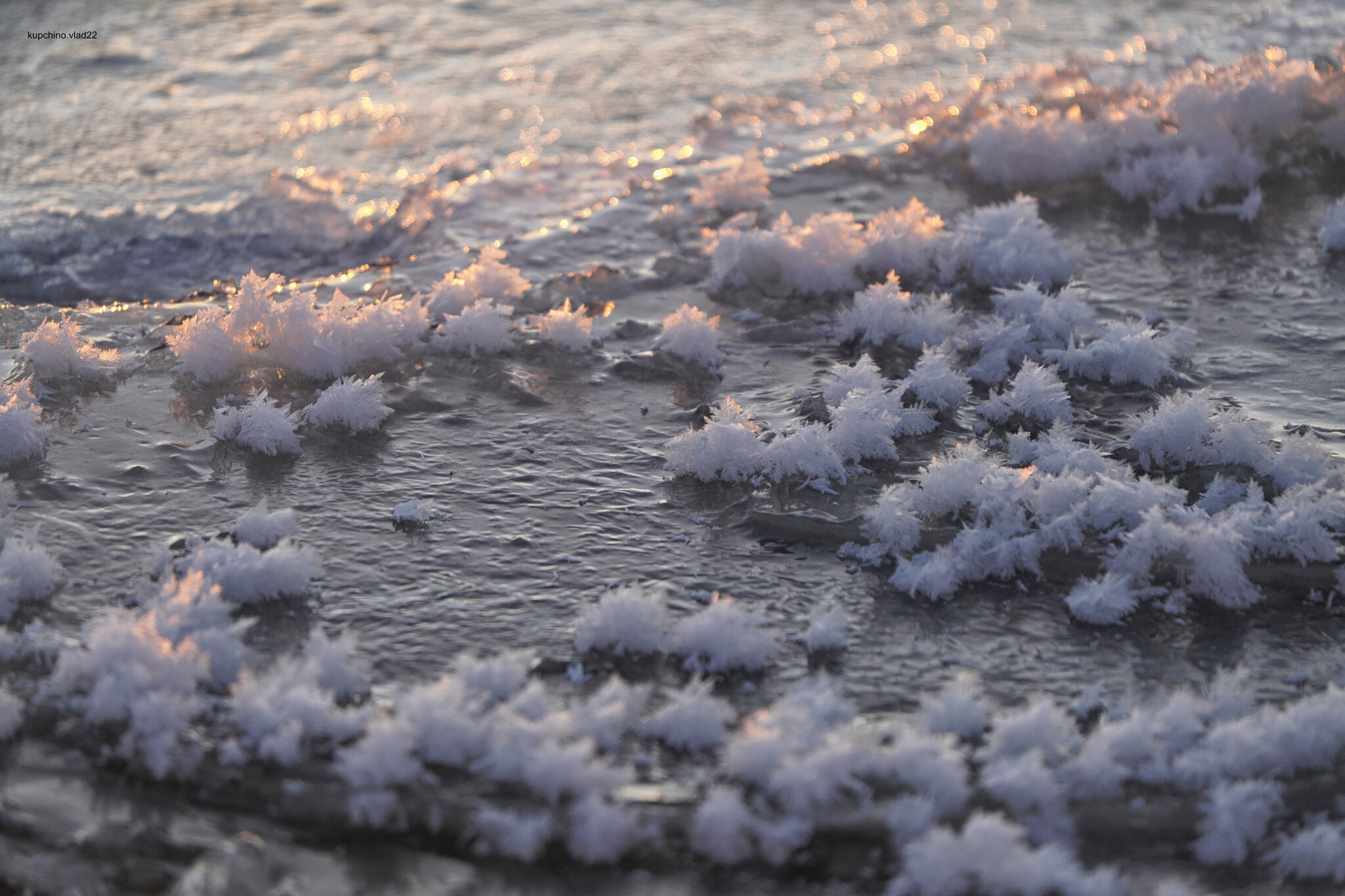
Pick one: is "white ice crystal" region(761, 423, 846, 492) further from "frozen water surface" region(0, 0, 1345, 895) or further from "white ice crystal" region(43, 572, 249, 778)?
"white ice crystal" region(43, 572, 249, 778)

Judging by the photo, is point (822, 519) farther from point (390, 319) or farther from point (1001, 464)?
point (390, 319)

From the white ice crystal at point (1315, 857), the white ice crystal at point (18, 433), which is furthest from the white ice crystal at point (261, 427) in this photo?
the white ice crystal at point (1315, 857)

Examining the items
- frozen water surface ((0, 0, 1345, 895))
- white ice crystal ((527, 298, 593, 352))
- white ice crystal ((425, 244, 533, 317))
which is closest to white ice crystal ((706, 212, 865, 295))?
frozen water surface ((0, 0, 1345, 895))

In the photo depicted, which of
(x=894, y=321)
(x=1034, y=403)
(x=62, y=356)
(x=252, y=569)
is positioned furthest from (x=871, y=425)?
(x=62, y=356)

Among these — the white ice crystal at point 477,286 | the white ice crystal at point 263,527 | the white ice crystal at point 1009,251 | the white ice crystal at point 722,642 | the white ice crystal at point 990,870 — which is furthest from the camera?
the white ice crystal at point 1009,251

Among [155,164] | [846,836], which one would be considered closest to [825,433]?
[846,836]

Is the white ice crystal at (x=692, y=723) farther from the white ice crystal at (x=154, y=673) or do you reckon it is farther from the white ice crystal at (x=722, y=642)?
the white ice crystal at (x=154, y=673)

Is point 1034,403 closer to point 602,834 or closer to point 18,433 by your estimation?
point 602,834
